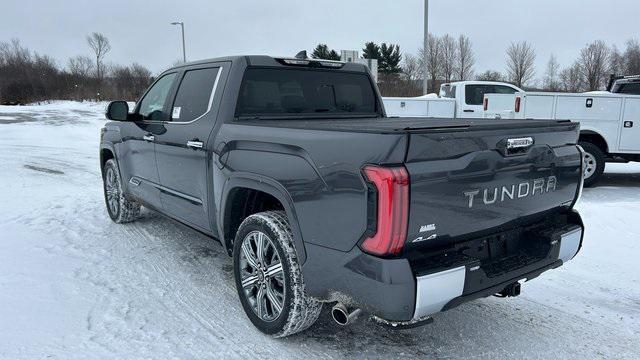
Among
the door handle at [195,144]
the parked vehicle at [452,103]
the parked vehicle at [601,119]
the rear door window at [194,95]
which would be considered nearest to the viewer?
the door handle at [195,144]

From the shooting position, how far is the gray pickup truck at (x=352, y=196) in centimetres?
243

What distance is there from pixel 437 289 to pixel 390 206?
487mm

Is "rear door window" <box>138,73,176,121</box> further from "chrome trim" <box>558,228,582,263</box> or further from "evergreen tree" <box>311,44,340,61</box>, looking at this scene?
"evergreen tree" <box>311,44,340,61</box>

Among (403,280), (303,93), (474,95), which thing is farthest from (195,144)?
(474,95)

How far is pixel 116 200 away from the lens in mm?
6000

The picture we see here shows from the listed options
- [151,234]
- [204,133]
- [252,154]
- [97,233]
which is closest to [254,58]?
[204,133]

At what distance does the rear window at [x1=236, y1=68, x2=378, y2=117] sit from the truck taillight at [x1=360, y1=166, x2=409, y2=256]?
1.78m

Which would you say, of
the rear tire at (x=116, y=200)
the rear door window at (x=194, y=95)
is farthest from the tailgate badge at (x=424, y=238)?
the rear tire at (x=116, y=200)

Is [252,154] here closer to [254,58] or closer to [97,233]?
[254,58]

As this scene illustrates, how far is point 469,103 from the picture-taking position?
1420cm

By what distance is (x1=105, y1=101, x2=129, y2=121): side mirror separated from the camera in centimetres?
495

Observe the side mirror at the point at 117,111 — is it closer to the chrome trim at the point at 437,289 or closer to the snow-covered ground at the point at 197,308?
the snow-covered ground at the point at 197,308

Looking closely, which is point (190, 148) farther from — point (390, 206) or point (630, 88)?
point (630, 88)

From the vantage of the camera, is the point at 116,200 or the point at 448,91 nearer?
the point at 116,200
